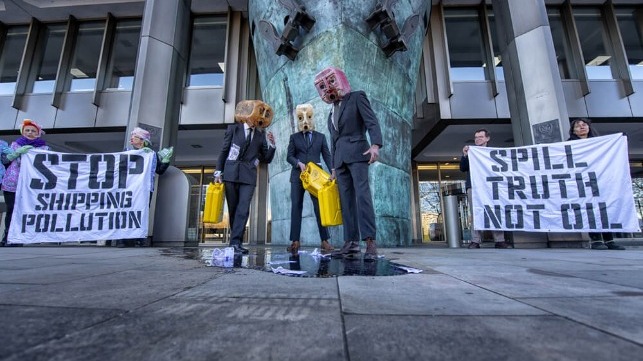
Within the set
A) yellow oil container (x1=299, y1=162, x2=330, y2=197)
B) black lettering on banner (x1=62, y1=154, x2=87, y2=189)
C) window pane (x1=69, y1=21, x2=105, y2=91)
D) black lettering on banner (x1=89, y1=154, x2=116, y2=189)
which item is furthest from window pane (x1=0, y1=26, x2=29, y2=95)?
yellow oil container (x1=299, y1=162, x2=330, y2=197)

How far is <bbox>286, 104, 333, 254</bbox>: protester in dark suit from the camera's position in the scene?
379 centimetres

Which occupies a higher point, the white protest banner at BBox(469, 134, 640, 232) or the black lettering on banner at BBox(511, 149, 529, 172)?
the black lettering on banner at BBox(511, 149, 529, 172)

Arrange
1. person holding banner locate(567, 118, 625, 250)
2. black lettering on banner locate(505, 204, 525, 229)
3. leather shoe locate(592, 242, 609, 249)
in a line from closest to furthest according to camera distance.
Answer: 1. leather shoe locate(592, 242, 609, 249)
2. person holding banner locate(567, 118, 625, 250)
3. black lettering on banner locate(505, 204, 525, 229)

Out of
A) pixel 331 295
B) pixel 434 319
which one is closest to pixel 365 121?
pixel 331 295

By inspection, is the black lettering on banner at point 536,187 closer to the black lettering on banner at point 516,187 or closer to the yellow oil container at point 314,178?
the black lettering on banner at point 516,187

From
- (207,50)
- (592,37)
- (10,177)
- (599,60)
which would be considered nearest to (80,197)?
(10,177)

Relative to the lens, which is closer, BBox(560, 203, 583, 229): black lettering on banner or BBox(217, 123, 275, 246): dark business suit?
BBox(217, 123, 275, 246): dark business suit

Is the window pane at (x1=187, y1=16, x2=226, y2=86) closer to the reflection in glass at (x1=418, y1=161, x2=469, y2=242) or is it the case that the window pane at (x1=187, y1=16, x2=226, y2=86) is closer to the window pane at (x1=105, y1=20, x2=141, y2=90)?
the window pane at (x1=105, y1=20, x2=141, y2=90)

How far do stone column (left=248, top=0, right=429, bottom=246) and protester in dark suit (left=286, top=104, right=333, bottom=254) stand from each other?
3.41 ft

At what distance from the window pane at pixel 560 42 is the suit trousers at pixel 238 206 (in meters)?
12.1

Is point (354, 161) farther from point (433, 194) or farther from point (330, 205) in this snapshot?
point (433, 194)

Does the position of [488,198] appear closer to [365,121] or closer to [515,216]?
[515,216]

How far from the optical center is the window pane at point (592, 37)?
35.8 ft

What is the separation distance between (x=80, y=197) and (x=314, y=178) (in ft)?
14.5
